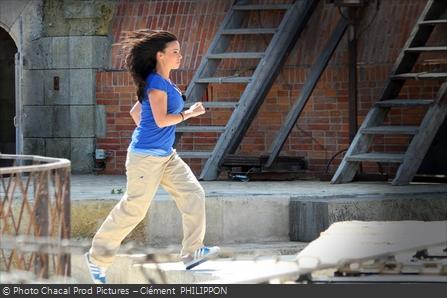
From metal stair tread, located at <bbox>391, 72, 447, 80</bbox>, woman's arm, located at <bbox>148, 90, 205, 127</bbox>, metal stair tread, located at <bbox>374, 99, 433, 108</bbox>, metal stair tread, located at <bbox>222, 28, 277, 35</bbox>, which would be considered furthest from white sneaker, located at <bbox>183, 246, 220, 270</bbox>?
metal stair tread, located at <bbox>222, 28, 277, 35</bbox>

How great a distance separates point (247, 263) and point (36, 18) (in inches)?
290

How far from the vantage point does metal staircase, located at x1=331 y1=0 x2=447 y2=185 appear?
1384 centimetres

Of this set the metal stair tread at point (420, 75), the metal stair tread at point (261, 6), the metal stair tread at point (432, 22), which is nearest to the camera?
the metal stair tread at point (420, 75)

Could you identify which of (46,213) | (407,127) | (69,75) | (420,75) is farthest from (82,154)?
(46,213)

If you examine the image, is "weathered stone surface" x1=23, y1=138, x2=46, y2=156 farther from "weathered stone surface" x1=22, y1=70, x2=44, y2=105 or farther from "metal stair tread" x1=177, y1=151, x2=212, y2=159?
"metal stair tread" x1=177, y1=151, x2=212, y2=159

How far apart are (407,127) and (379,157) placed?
420 mm

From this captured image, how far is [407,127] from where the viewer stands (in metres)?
14.1

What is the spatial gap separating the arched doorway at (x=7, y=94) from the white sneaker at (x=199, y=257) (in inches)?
370

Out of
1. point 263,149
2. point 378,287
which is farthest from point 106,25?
point 378,287

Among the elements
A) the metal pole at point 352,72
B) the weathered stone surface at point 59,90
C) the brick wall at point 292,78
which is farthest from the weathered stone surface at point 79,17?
the metal pole at point 352,72

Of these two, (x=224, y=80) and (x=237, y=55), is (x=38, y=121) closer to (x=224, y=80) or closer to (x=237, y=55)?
(x=224, y=80)

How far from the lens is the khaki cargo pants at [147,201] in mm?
10266

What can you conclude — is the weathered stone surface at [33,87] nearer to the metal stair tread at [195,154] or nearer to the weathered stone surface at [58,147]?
the weathered stone surface at [58,147]

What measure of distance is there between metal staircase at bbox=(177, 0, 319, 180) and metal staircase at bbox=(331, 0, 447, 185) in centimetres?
135
